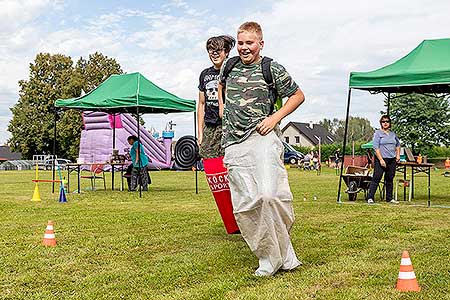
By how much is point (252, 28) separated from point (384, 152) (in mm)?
7637

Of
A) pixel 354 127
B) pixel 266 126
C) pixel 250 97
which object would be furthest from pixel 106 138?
pixel 354 127

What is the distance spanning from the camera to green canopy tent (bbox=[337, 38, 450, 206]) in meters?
10.3

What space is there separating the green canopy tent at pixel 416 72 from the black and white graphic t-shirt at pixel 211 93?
4962 mm

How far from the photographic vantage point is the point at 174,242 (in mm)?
6816

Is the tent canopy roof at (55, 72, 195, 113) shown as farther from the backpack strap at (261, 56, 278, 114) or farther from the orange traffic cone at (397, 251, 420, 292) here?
the orange traffic cone at (397, 251, 420, 292)

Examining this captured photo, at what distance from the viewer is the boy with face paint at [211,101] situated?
6.47 meters

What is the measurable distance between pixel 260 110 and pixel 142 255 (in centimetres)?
200

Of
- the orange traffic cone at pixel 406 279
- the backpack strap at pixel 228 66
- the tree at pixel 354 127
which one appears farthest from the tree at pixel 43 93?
the tree at pixel 354 127

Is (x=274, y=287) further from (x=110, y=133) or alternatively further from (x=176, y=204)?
(x=110, y=133)

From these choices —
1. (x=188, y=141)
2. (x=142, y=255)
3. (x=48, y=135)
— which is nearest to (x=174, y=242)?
(x=142, y=255)

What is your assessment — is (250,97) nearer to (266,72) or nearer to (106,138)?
(266,72)

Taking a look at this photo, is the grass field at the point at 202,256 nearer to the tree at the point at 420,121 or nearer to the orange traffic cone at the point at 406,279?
the orange traffic cone at the point at 406,279

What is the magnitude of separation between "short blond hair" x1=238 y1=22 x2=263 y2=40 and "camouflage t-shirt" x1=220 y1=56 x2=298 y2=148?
0.25 m

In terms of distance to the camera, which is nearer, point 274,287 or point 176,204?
point 274,287
